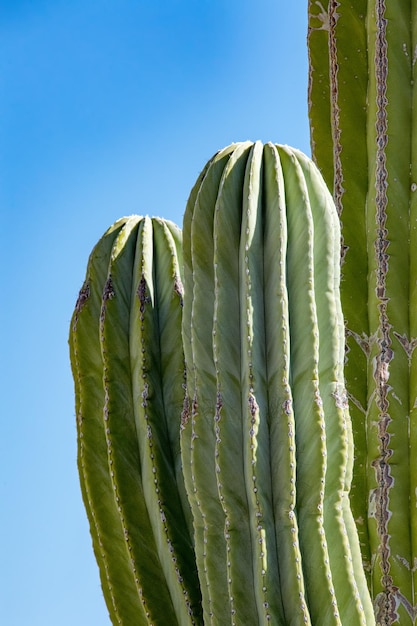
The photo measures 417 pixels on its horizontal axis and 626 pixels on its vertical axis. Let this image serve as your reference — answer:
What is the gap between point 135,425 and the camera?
7.20 ft

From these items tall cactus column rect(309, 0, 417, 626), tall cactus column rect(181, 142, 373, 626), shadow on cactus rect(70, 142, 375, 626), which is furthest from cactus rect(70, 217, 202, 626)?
tall cactus column rect(309, 0, 417, 626)

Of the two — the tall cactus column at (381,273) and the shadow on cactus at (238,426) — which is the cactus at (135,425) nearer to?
the shadow on cactus at (238,426)

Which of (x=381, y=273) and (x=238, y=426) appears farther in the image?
(x=381, y=273)

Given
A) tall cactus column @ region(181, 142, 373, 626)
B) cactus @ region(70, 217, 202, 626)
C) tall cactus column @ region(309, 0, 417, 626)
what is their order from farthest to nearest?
tall cactus column @ region(309, 0, 417, 626) < cactus @ region(70, 217, 202, 626) < tall cactus column @ region(181, 142, 373, 626)

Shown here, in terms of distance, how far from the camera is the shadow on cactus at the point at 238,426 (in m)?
1.82

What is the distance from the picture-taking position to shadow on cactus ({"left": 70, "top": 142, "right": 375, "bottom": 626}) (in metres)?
1.82

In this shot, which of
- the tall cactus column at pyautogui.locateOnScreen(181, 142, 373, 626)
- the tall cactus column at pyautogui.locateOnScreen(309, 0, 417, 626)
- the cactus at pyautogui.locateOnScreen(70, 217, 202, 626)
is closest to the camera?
the tall cactus column at pyautogui.locateOnScreen(181, 142, 373, 626)

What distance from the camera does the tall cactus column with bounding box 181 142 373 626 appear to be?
5.94 ft

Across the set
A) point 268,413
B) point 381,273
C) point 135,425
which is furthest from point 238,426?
point 381,273

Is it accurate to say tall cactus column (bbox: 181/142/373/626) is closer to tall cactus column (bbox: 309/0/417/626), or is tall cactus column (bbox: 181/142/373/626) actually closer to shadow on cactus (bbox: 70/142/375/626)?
shadow on cactus (bbox: 70/142/375/626)

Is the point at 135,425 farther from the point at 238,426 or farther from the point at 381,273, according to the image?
the point at 381,273

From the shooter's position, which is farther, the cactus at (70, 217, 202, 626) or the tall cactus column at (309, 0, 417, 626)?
the tall cactus column at (309, 0, 417, 626)

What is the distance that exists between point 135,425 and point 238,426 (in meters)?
0.39

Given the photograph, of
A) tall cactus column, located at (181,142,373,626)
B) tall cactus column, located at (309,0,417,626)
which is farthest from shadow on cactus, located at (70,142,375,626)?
tall cactus column, located at (309,0,417,626)
